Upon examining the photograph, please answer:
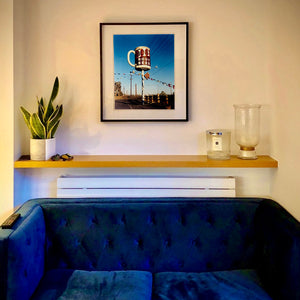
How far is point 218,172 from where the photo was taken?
247 cm

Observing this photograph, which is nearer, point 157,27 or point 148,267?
point 148,267

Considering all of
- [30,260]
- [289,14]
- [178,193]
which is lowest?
[30,260]

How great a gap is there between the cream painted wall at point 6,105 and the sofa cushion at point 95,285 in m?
0.61

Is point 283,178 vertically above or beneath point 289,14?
beneath

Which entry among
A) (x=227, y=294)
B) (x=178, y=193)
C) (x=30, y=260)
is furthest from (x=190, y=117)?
(x=30, y=260)

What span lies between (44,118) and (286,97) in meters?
1.55

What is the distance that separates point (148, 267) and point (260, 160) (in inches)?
39.3

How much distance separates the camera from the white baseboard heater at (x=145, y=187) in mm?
2375

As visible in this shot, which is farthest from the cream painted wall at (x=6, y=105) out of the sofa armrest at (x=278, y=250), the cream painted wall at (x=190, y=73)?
the sofa armrest at (x=278, y=250)

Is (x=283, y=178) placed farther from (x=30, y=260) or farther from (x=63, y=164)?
(x=30, y=260)

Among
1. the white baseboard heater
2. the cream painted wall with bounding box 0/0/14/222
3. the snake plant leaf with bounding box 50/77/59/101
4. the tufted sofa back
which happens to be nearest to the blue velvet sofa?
the tufted sofa back

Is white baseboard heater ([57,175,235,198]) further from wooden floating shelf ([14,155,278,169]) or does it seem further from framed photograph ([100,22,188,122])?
framed photograph ([100,22,188,122])

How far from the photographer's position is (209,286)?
1.95 m

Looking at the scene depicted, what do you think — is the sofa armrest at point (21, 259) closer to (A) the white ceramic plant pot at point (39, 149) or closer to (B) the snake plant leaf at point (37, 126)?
(A) the white ceramic plant pot at point (39, 149)
